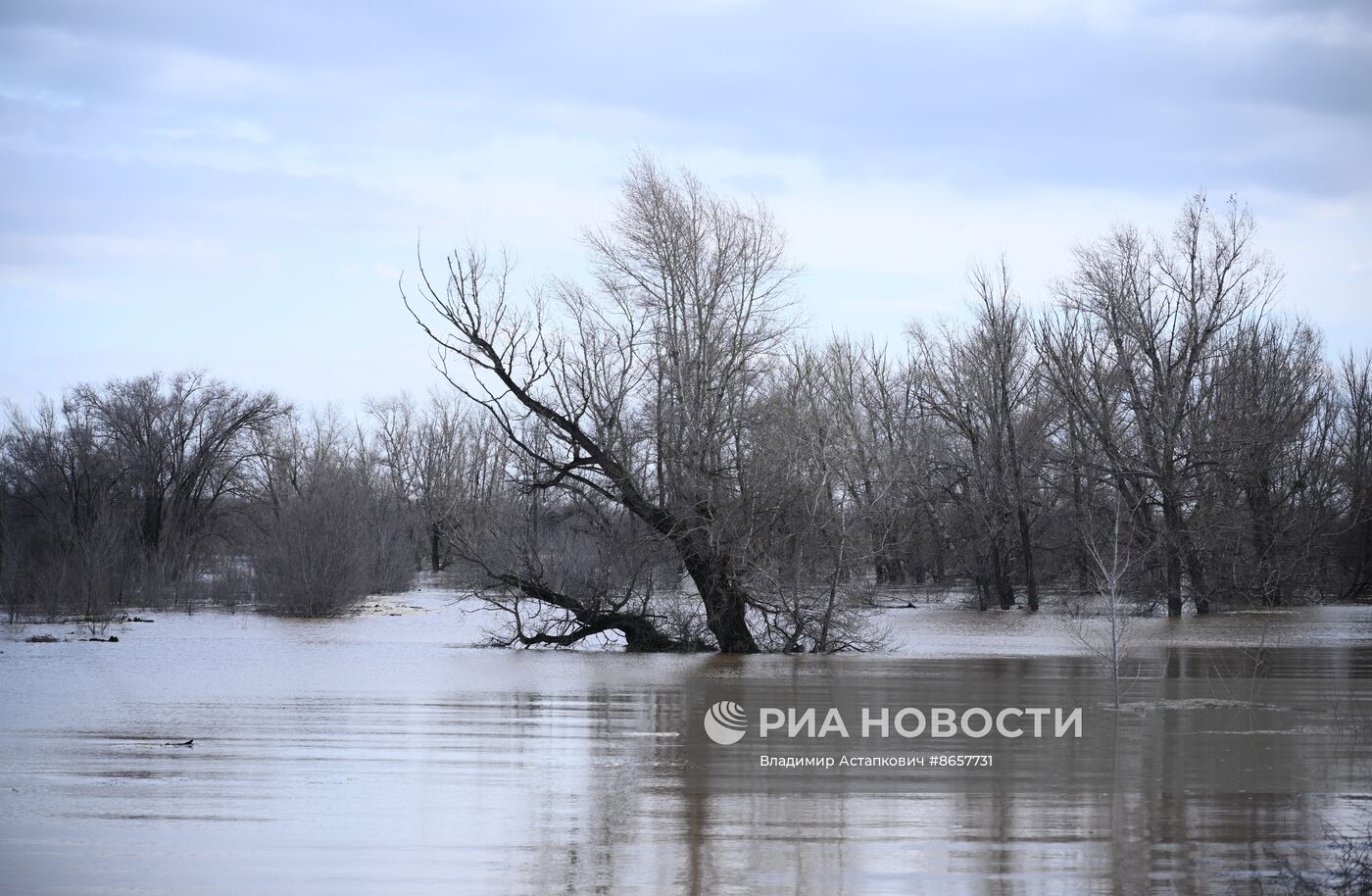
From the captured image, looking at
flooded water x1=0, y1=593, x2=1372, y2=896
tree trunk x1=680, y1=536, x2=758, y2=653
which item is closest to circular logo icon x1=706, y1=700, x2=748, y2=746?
flooded water x1=0, y1=593, x2=1372, y2=896

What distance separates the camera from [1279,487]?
160ft

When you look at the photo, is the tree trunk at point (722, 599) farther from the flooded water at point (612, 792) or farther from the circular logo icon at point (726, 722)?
the circular logo icon at point (726, 722)

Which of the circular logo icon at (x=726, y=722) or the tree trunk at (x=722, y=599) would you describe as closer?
the circular logo icon at (x=726, y=722)

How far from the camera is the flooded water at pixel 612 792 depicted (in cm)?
825

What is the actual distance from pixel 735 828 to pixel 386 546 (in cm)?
4961

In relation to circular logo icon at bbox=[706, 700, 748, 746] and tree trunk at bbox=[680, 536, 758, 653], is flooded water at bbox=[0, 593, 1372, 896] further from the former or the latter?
tree trunk at bbox=[680, 536, 758, 653]

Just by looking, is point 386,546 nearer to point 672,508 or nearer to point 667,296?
point 667,296

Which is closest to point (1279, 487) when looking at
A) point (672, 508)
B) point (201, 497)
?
point (672, 508)

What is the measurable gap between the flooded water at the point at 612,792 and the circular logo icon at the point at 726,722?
0.40m

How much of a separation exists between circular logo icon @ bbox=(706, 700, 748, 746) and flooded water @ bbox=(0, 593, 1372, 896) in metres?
0.40

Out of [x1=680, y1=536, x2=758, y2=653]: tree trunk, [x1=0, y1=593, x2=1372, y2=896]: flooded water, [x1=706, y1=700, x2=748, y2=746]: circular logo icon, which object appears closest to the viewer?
[x1=0, y1=593, x2=1372, y2=896]: flooded water

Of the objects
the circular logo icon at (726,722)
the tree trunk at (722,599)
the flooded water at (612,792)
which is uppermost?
the tree trunk at (722,599)

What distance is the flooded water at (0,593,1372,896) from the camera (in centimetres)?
825

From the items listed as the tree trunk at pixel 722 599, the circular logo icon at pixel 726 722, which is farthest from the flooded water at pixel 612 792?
the tree trunk at pixel 722 599
